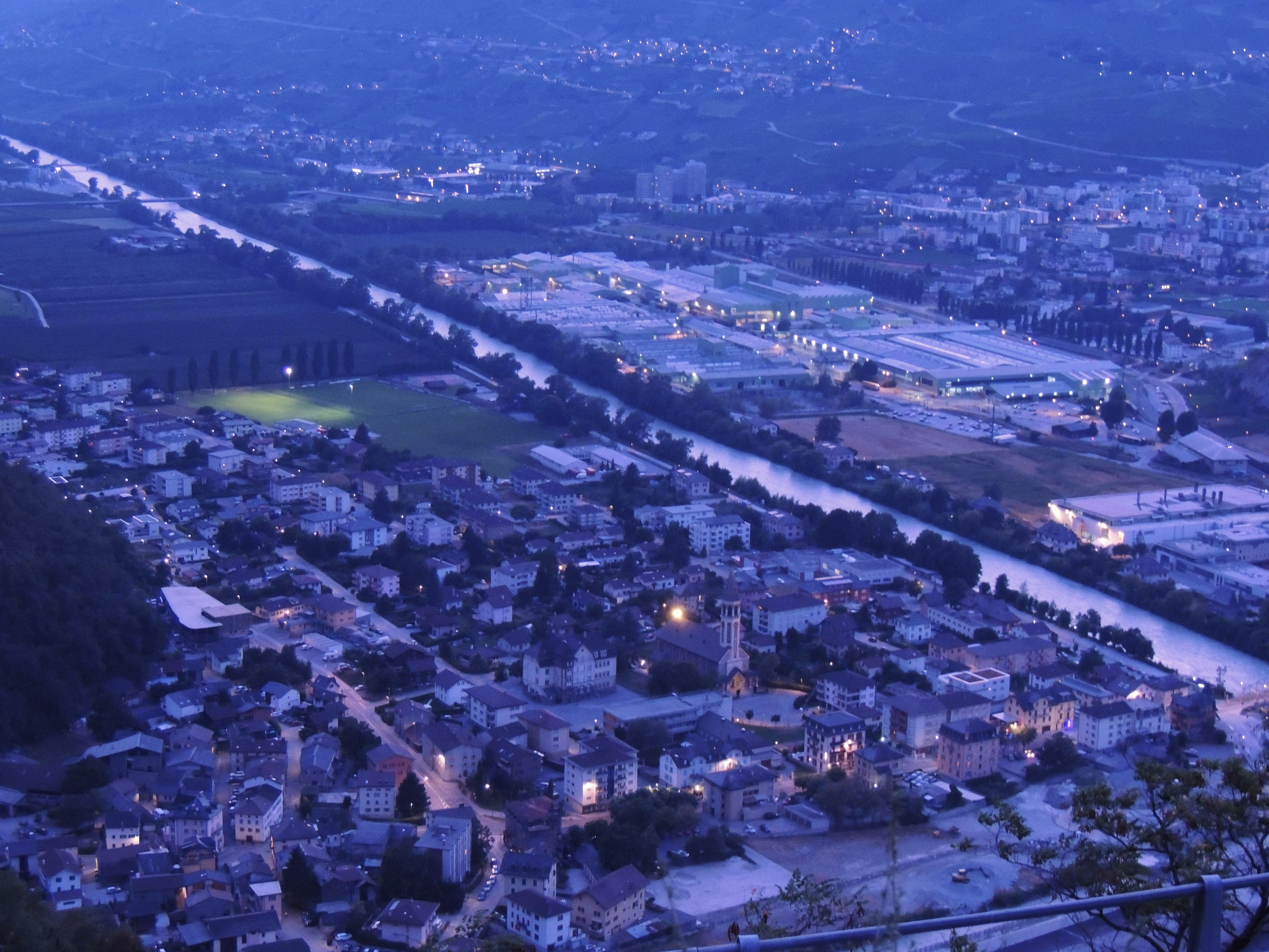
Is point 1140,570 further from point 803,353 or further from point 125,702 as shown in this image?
point 803,353

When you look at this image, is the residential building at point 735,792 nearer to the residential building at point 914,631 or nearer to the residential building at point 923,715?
the residential building at point 923,715

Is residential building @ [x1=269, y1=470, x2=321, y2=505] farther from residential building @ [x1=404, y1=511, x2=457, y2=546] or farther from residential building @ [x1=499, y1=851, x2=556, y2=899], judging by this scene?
residential building @ [x1=499, y1=851, x2=556, y2=899]

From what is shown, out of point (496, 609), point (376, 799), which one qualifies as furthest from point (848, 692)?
point (376, 799)

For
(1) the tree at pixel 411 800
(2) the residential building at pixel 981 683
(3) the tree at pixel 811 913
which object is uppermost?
(3) the tree at pixel 811 913

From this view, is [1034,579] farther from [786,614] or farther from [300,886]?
[300,886]

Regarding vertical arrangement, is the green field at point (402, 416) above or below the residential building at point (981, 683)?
below

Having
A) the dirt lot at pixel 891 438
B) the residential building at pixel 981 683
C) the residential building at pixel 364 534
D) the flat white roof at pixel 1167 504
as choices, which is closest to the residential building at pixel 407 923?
the residential building at pixel 981 683
